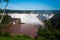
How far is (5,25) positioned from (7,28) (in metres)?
0.06

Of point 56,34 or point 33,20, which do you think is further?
point 33,20

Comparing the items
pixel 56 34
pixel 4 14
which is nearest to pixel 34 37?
pixel 56 34

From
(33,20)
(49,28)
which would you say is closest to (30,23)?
(33,20)

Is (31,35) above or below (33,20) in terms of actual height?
below

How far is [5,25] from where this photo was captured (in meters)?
3.62

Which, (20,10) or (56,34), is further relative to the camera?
(20,10)

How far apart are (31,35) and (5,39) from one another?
15.2 inches

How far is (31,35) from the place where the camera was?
3502mm

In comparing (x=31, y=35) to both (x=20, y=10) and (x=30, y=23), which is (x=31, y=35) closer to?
(x=30, y=23)

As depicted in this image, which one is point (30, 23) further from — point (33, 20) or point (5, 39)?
point (5, 39)

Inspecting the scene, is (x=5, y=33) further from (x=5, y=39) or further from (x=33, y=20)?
(x=33, y=20)

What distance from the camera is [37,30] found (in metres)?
3.47

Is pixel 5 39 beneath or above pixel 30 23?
beneath

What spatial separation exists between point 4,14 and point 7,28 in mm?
216
